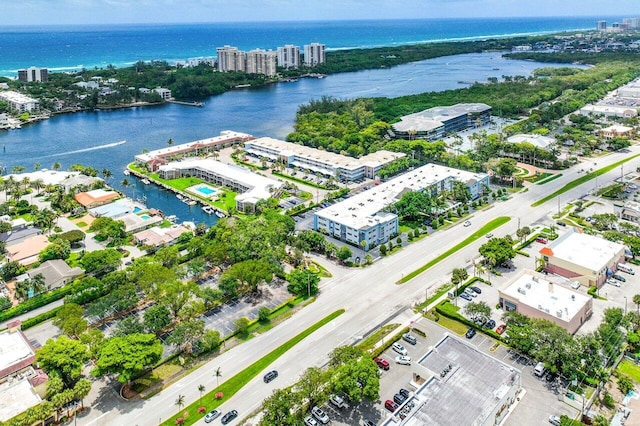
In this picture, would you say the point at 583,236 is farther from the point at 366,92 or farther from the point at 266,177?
the point at 366,92

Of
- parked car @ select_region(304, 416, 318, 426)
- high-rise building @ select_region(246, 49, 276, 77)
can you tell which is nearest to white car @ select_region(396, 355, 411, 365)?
parked car @ select_region(304, 416, 318, 426)

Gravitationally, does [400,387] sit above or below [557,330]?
below

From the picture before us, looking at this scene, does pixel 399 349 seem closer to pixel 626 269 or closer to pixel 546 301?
pixel 546 301

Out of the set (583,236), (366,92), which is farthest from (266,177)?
(366,92)

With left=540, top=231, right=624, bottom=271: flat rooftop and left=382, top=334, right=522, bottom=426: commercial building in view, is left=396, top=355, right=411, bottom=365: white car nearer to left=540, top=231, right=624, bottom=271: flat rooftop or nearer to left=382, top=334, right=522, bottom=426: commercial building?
left=382, top=334, right=522, bottom=426: commercial building

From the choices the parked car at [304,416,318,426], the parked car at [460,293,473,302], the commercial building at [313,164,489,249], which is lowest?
the parked car at [304,416,318,426]

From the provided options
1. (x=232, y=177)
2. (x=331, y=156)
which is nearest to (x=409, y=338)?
(x=232, y=177)
